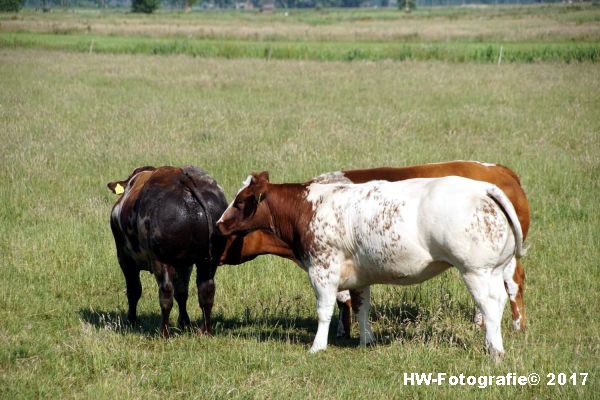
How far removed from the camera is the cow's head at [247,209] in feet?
25.9

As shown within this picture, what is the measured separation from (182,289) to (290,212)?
4.34 ft

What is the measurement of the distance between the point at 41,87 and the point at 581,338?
75.1 feet

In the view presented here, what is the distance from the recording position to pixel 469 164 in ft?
29.0

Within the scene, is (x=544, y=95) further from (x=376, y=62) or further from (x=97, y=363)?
(x=97, y=363)

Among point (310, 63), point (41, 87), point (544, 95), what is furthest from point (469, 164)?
point (310, 63)

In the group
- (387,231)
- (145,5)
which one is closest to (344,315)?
(387,231)

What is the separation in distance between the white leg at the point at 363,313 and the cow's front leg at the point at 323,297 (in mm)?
450

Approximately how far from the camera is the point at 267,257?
11047mm

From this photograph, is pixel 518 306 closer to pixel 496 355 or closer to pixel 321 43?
pixel 496 355

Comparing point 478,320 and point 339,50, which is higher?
point 478,320

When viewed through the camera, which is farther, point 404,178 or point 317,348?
point 404,178

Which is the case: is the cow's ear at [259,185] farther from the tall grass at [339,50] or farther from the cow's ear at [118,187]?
the tall grass at [339,50]

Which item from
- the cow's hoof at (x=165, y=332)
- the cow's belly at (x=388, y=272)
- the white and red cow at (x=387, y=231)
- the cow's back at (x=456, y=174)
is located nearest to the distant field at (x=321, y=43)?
the cow's back at (x=456, y=174)

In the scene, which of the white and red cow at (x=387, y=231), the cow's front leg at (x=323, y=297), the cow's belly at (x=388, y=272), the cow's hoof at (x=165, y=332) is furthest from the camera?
the cow's hoof at (x=165, y=332)
